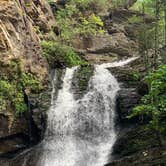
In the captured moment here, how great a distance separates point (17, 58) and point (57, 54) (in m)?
6.89

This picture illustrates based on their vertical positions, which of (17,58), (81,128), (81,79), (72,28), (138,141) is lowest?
(81,128)

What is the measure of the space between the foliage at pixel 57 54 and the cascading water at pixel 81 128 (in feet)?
16.4

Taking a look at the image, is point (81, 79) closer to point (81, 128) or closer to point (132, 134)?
point (81, 128)

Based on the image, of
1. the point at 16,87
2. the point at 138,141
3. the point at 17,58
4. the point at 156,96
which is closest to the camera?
the point at 156,96

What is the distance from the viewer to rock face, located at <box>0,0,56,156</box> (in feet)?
80.6

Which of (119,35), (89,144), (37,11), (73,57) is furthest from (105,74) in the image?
(119,35)

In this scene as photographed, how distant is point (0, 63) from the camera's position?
25844 millimetres

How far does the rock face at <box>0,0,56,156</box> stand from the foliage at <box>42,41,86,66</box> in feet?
4.90

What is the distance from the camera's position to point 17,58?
27.1 meters

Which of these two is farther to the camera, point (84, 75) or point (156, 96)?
point (84, 75)

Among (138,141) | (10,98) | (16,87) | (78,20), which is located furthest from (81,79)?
(78,20)

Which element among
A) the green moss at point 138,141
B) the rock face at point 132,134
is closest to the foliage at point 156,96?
the rock face at point 132,134

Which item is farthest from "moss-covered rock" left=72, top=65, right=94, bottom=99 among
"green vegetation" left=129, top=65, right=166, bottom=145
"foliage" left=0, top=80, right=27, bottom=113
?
"green vegetation" left=129, top=65, right=166, bottom=145

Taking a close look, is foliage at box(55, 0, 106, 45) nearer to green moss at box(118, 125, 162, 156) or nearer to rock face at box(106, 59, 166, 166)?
rock face at box(106, 59, 166, 166)
